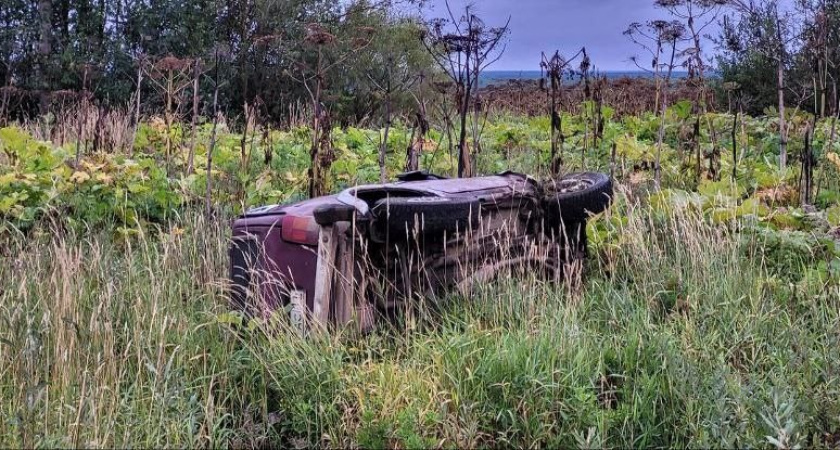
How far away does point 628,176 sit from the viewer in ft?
24.2

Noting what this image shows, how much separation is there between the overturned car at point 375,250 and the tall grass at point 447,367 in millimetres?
146

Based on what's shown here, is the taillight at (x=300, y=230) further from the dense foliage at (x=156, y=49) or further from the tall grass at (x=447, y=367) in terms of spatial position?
the dense foliage at (x=156, y=49)

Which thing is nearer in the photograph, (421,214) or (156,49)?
(421,214)

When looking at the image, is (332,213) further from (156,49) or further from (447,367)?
(156,49)

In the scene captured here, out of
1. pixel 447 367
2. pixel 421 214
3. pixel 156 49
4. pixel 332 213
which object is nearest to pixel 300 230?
pixel 332 213

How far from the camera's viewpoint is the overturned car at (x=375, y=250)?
12.6 ft

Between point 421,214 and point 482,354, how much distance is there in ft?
2.42

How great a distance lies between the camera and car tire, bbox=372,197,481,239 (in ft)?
12.8

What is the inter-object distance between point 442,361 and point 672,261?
72.4 inches

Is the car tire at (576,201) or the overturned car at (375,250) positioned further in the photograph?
the car tire at (576,201)

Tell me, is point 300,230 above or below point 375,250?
above

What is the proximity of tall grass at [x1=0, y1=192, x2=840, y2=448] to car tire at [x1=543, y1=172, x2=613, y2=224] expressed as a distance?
1.72ft

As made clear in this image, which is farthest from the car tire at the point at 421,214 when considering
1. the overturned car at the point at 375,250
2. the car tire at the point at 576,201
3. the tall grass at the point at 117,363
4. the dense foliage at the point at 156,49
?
the dense foliage at the point at 156,49

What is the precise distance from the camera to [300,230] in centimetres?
391
